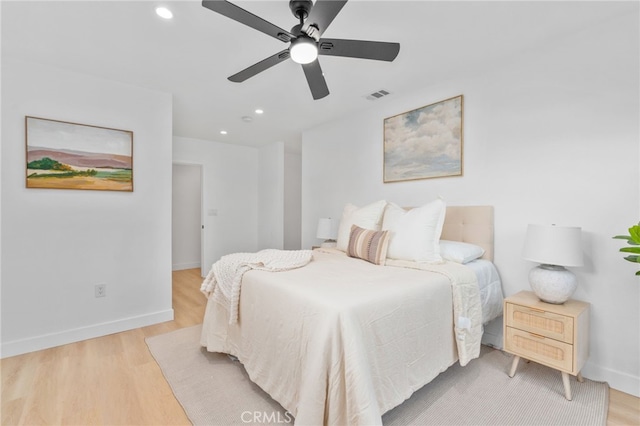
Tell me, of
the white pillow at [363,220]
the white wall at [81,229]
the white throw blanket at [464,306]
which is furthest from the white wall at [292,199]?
the white throw blanket at [464,306]

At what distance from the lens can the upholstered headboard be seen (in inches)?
96.4

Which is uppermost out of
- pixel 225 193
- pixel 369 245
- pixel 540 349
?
pixel 225 193

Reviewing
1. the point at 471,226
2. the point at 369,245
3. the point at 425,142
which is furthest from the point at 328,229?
the point at 471,226

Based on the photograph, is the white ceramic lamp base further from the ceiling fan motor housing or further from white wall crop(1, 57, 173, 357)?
white wall crop(1, 57, 173, 357)

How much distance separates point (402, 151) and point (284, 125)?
1928 millimetres

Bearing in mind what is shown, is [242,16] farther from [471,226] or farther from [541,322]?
[541,322]

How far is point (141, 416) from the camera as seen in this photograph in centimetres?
163

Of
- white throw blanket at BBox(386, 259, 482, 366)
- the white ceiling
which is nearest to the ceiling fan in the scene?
the white ceiling

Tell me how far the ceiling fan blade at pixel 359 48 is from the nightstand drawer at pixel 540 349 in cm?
204

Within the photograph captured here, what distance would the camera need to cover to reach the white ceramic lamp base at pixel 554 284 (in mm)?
1835

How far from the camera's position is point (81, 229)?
266 cm

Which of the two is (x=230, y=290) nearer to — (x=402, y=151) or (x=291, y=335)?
(x=291, y=335)

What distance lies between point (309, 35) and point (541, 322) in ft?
7.54

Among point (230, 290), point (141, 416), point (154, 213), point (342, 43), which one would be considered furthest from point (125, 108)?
point (141, 416)
